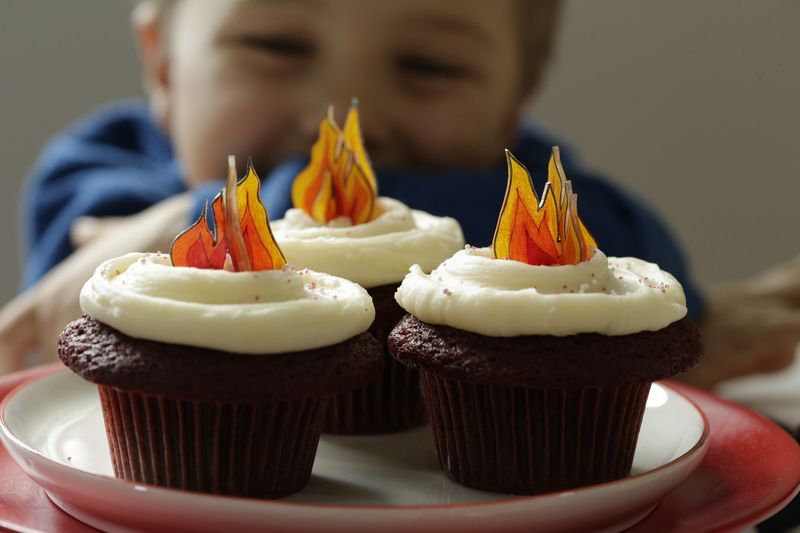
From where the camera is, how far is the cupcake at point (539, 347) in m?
0.88

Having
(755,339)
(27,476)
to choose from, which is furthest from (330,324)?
Answer: (755,339)

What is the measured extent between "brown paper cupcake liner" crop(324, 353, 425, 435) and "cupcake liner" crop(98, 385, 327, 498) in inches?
7.7

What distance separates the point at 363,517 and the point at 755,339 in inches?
45.3

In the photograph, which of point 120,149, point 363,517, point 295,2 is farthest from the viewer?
point 120,149

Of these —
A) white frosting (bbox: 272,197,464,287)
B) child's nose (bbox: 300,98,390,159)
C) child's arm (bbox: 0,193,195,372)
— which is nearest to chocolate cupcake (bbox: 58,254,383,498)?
white frosting (bbox: 272,197,464,287)

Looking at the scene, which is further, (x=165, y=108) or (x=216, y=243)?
(x=165, y=108)

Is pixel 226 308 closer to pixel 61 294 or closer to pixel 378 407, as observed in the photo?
pixel 378 407

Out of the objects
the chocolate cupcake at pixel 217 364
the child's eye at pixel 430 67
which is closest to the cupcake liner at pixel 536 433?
the chocolate cupcake at pixel 217 364

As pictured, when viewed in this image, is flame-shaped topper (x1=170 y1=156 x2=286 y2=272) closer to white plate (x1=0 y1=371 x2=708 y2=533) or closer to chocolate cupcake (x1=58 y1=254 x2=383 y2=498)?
chocolate cupcake (x1=58 y1=254 x2=383 y2=498)

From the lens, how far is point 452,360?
0.91m

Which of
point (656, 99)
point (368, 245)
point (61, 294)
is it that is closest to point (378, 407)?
point (368, 245)

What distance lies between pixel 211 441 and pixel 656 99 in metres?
2.07

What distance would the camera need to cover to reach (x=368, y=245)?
3.59 feet

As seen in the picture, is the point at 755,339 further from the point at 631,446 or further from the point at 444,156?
the point at 631,446
